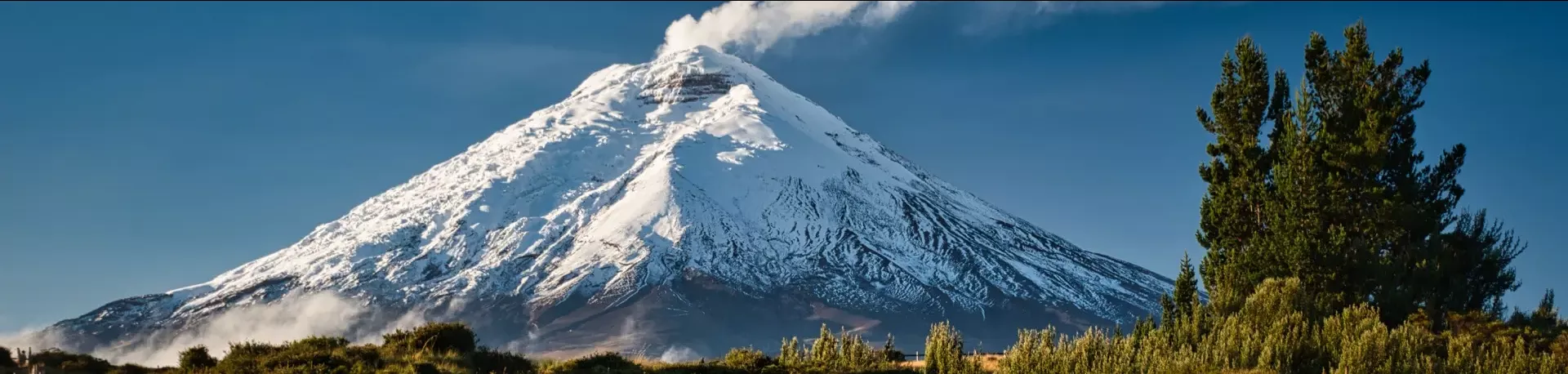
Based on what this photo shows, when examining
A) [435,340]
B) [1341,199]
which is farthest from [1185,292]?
[435,340]

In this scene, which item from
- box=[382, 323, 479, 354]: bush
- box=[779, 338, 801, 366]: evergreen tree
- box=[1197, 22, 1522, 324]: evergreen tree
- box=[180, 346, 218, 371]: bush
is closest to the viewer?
box=[180, 346, 218, 371]: bush

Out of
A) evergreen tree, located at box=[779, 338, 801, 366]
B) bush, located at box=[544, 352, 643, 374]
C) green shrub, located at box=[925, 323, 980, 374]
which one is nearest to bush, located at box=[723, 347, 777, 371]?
evergreen tree, located at box=[779, 338, 801, 366]

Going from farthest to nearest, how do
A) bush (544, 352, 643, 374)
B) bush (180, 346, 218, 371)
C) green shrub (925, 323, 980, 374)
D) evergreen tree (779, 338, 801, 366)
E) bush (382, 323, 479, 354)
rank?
evergreen tree (779, 338, 801, 366) < green shrub (925, 323, 980, 374) < bush (382, 323, 479, 354) < bush (544, 352, 643, 374) < bush (180, 346, 218, 371)

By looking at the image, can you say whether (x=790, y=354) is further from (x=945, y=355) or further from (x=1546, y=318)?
(x=1546, y=318)

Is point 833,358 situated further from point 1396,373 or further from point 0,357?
point 0,357

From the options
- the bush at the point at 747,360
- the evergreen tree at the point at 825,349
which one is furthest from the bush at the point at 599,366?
the evergreen tree at the point at 825,349

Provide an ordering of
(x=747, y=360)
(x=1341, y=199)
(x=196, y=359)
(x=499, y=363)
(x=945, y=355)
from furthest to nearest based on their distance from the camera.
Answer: (x=1341, y=199) → (x=747, y=360) → (x=945, y=355) → (x=499, y=363) → (x=196, y=359)

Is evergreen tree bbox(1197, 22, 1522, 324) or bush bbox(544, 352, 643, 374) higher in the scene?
evergreen tree bbox(1197, 22, 1522, 324)

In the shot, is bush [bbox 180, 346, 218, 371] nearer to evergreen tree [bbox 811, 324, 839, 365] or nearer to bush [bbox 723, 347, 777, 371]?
bush [bbox 723, 347, 777, 371]

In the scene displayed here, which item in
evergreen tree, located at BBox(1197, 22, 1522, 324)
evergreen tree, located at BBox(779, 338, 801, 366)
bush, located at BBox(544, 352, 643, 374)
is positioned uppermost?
evergreen tree, located at BBox(1197, 22, 1522, 324)

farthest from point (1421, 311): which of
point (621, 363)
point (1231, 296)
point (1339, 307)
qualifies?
point (621, 363)

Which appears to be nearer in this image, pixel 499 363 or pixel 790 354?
pixel 499 363

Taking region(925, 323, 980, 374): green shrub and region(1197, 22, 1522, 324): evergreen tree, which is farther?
region(1197, 22, 1522, 324): evergreen tree

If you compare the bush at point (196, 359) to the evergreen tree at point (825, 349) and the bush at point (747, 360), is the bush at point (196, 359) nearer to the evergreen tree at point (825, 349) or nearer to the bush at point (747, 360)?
the bush at point (747, 360)
